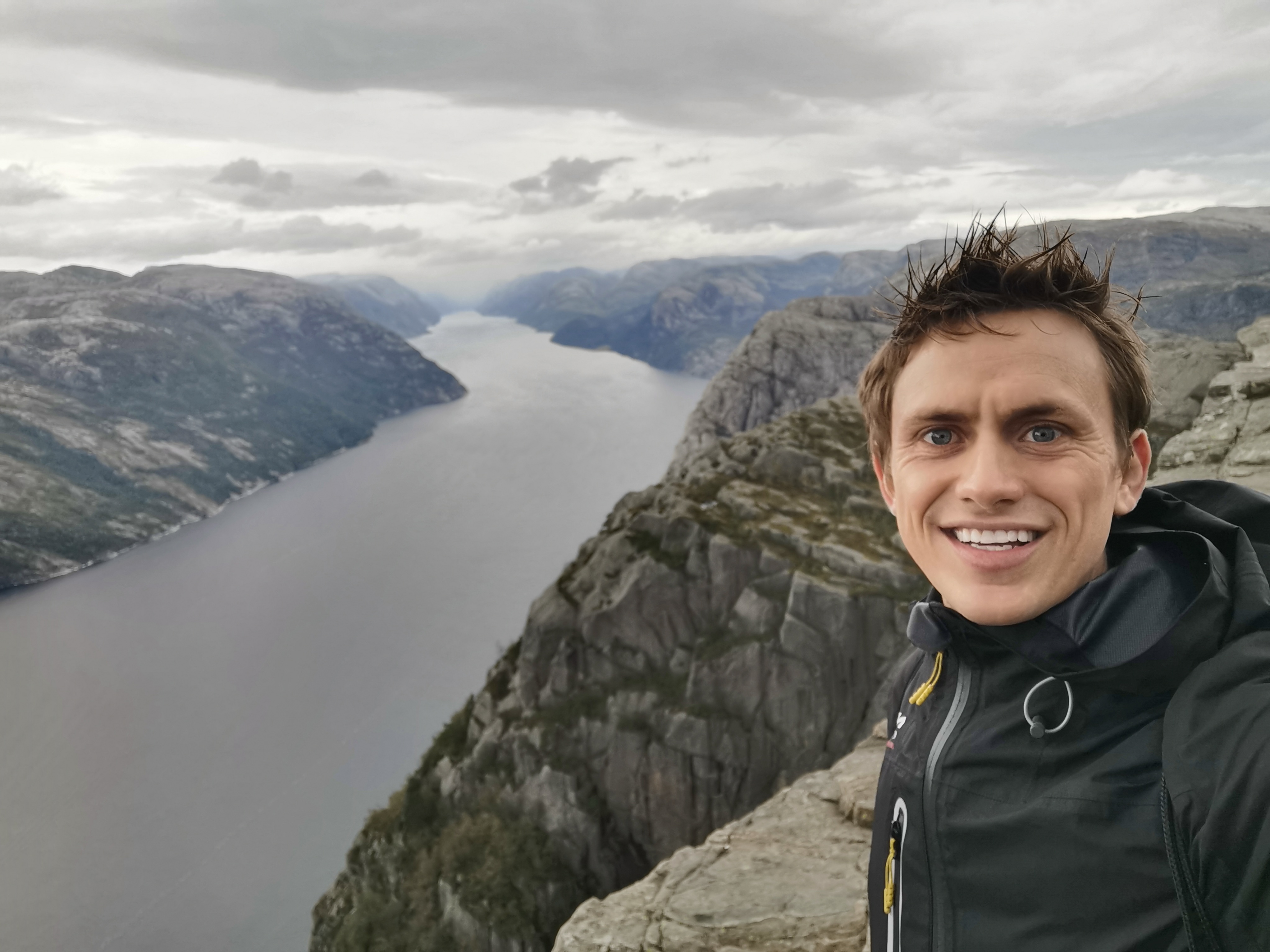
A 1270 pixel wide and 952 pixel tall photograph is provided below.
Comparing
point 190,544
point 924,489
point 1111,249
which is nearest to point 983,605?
point 924,489

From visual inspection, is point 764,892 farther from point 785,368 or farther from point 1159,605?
point 785,368

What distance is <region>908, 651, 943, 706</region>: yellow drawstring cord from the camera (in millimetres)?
3250

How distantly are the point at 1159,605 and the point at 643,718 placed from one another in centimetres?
3563

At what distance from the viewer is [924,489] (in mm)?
2977

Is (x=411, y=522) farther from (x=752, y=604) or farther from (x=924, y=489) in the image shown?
(x=924, y=489)

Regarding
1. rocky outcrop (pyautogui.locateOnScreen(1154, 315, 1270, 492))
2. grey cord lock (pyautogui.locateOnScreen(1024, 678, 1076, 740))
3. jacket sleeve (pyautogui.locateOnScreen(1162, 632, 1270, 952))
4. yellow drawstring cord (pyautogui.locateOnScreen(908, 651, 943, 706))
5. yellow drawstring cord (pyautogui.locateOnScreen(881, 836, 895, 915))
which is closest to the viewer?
jacket sleeve (pyautogui.locateOnScreen(1162, 632, 1270, 952))

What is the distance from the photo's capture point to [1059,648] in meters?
2.55

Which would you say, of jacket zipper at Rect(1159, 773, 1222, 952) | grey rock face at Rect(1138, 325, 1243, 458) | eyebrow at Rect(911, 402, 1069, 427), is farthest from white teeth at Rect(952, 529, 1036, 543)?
grey rock face at Rect(1138, 325, 1243, 458)

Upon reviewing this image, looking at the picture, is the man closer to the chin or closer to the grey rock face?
the chin

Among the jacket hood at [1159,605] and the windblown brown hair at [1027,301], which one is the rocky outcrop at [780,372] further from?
the jacket hood at [1159,605]

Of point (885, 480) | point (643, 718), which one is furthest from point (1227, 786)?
point (643, 718)

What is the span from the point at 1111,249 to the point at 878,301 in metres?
1.22

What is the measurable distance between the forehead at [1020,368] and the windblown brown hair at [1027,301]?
4cm

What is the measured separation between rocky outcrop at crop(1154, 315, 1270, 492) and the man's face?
12054 mm
